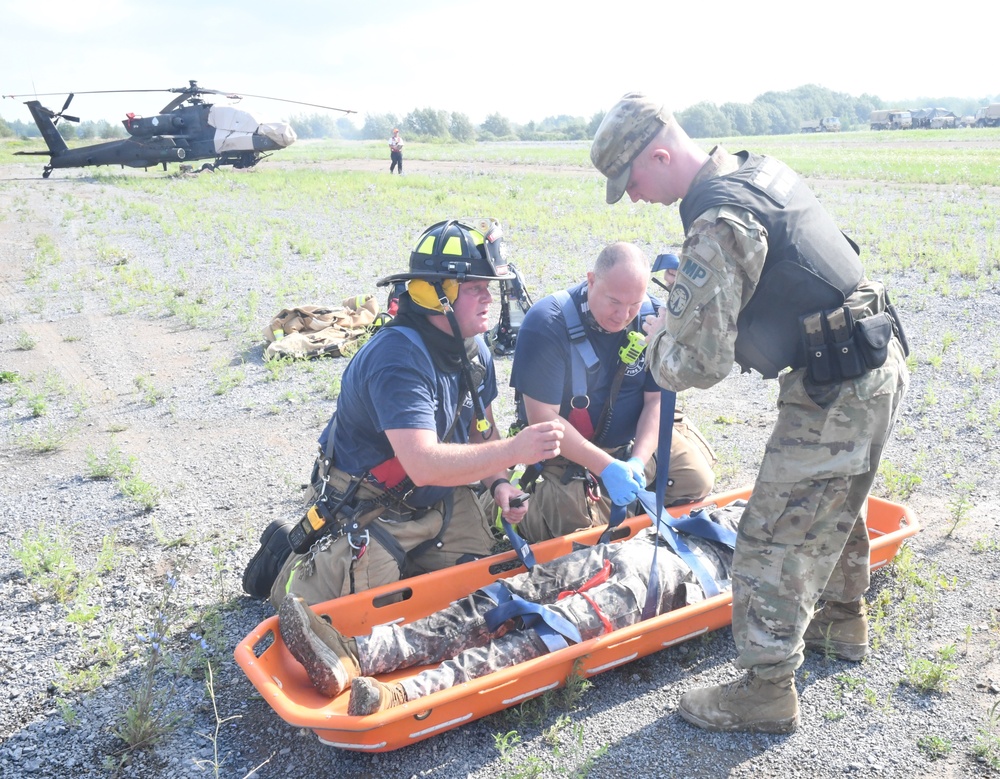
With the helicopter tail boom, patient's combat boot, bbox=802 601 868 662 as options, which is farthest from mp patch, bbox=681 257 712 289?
the helicopter tail boom

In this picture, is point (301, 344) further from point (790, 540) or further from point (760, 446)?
point (790, 540)

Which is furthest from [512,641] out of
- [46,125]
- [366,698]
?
[46,125]

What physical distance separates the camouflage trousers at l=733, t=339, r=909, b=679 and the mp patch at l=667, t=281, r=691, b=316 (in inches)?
21.9

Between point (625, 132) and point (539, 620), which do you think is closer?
point (625, 132)

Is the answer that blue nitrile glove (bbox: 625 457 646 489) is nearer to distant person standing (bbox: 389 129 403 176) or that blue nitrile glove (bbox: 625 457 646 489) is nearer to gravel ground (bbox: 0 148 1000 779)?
gravel ground (bbox: 0 148 1000 779)

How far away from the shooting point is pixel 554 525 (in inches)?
183

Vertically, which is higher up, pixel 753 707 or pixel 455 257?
pixel 455 257

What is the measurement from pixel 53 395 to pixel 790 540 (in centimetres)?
701

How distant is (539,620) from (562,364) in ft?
4.60

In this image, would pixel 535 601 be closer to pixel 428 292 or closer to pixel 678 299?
pixel 428 292

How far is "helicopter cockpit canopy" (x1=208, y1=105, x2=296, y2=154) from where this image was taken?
92.4 ft

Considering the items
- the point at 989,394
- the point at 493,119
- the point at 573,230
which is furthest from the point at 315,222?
the point at 493,119

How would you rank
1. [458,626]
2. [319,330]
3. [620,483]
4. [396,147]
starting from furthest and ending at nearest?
1. [396,147]
2. [319,330]
3. [620,483]
4. [458,626]

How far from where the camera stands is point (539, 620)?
11.6 ft
